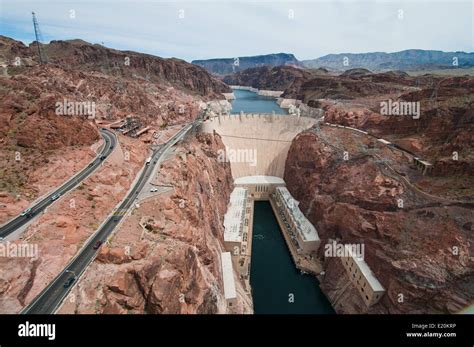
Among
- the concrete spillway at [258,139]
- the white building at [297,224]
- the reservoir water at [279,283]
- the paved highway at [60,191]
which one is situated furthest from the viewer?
the concrete spillway at [258,139]

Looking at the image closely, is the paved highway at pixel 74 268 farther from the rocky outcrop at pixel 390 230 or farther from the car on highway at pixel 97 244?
the rocky outcrop at pixel 390 230

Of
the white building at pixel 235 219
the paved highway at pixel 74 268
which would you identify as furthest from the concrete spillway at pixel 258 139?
the paved highway at pixel 74 268

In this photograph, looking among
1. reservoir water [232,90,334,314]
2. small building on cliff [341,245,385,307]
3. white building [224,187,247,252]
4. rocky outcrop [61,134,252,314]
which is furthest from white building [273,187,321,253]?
rocky outcrop [61,134,252,314]

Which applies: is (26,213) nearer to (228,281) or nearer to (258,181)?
(228,281)

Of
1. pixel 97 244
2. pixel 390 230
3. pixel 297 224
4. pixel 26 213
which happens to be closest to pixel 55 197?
pixel 26 213

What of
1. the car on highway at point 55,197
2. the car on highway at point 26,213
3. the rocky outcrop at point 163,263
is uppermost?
the car on highway at point 55,197

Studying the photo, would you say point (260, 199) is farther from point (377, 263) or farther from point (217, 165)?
point (377, 263)

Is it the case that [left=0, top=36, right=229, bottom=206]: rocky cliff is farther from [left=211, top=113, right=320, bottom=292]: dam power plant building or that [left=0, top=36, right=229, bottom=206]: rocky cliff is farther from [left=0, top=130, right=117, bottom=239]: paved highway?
[left=211, top=113, right=320, bottom=292]: dam power plant building
